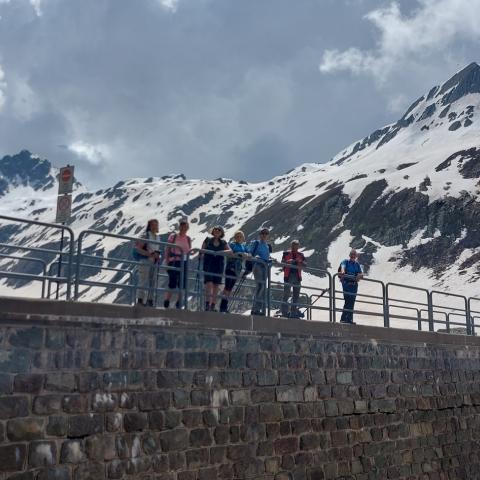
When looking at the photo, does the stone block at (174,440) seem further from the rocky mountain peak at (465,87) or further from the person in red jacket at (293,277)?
the rocky mountain peak at (465,87)

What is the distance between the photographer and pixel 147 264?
9.31 m

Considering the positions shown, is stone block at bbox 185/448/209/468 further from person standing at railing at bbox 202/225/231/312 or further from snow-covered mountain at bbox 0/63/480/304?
snow-covered mountain at bbox 0/63/480/304

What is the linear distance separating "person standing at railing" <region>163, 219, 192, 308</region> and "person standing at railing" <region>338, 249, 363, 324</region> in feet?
13.7

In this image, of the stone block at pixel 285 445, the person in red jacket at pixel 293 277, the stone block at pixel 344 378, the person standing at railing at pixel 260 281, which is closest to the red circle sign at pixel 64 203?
the person standing at railing at pixel 260 281

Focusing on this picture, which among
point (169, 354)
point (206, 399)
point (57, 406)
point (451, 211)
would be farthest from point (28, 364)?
point (451, 211)

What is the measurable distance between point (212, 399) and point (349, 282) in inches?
238

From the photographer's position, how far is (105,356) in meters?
8.29

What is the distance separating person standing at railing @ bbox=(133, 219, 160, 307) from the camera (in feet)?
32.0

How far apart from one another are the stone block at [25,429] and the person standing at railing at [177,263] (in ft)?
9.34

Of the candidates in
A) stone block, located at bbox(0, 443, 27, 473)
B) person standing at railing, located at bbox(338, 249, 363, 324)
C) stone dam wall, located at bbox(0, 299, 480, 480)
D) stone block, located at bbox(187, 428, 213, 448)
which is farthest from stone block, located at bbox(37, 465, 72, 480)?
person standing at railing, located at bbox(338, 249, 363, 324)

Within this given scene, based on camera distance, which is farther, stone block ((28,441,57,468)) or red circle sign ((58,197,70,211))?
red circle sign ((58,197,70,211))

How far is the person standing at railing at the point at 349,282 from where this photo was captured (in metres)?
14.0

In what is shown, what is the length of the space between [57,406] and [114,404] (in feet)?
2.72

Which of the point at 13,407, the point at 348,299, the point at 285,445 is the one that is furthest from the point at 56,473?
the point at 348,299
